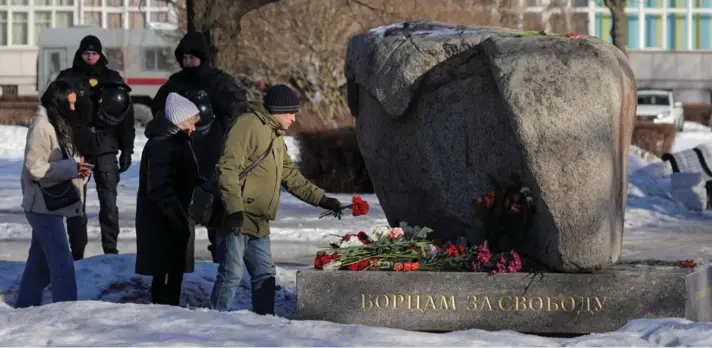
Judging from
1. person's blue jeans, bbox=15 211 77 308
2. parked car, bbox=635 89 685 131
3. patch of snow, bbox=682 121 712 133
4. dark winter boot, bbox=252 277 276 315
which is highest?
parked car, bbox=635 89 685 131

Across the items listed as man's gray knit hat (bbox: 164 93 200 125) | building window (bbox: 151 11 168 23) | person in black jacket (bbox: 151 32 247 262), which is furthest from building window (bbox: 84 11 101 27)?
man's gray knit hat (bbox: 164 93 200 125)

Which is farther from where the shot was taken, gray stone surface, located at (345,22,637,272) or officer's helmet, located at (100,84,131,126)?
officer's helmet, located at (100,84,131,126)

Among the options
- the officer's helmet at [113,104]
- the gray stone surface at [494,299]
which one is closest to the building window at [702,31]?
the officer's helmet at [113,104]

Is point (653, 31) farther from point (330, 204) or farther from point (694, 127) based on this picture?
point (330, 204)

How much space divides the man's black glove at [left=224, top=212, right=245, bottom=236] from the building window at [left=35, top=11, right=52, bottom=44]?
5687 cm

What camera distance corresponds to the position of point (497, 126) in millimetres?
8656

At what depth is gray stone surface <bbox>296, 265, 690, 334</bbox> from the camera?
7.98 metres

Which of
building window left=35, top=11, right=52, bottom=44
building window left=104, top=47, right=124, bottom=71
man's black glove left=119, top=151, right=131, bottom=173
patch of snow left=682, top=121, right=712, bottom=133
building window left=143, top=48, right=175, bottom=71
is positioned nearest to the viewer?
man's black glove left=119, top=151, right=131, bottom=173

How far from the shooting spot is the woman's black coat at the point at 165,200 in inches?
330

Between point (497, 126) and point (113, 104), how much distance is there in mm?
3467

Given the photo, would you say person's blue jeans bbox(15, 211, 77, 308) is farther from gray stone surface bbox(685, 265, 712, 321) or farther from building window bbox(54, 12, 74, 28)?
building window bbox(54, 12, 74, 28)

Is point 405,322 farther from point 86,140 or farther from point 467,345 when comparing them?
point 86,140

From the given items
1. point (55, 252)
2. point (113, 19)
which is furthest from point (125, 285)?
point (113, 19)

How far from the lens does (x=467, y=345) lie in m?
7.29
